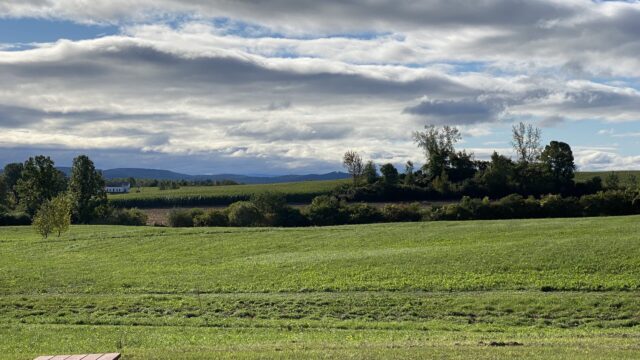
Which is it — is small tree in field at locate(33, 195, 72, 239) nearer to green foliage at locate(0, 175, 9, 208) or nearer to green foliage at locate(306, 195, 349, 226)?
green foliage at locate(306, 195, 349, 226)

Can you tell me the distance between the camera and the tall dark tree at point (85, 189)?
10581 cm

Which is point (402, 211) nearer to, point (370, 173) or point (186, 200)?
point (370, 173)

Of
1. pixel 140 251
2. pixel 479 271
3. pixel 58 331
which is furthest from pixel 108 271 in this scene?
pixel 479 271

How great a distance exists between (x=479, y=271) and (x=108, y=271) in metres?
21.0

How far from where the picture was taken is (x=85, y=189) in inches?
4402

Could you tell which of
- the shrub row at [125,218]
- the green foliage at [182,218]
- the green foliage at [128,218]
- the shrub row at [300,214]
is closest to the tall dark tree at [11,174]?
the shrub row at [125,218]

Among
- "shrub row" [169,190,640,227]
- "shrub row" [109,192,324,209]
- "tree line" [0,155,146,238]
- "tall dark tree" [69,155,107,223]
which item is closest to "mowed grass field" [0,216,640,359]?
"shrub row" [169,190,640,227]

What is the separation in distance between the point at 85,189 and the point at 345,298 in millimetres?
93399

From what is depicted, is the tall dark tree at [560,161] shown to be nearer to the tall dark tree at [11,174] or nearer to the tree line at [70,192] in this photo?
the tree line at [70,192]

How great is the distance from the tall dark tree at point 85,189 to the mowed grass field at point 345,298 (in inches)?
2251

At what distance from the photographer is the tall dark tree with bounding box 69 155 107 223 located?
106 m

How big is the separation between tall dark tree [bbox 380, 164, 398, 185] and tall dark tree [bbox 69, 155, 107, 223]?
48321mm

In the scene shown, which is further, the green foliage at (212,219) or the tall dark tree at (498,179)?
the tall dark tree at (498,179)

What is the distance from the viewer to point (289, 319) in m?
24.1
